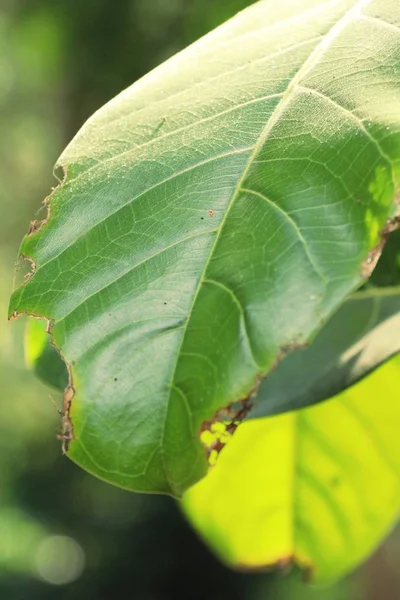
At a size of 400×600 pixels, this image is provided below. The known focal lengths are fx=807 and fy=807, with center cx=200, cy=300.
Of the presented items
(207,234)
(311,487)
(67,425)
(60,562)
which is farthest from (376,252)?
(60,562)

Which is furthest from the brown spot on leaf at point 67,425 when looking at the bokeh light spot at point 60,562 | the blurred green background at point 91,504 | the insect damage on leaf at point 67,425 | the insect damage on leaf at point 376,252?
the bokeh light spot at point 60,562

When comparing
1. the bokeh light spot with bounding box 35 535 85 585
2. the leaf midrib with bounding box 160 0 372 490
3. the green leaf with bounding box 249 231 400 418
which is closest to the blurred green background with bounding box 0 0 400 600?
the bokeh light spot with bounding box 35 535 85 585

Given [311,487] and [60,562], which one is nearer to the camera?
[311,487]

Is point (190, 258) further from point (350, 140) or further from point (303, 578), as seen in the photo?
point (303, 578)

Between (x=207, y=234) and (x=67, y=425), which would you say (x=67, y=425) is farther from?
(x=207, y=234)

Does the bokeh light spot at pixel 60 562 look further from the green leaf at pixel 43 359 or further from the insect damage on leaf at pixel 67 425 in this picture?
the insect damage on leaf at pixel 67 425

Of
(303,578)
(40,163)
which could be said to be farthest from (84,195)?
(40,163)

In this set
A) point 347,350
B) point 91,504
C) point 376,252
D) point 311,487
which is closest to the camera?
point 376,252

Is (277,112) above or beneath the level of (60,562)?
above
